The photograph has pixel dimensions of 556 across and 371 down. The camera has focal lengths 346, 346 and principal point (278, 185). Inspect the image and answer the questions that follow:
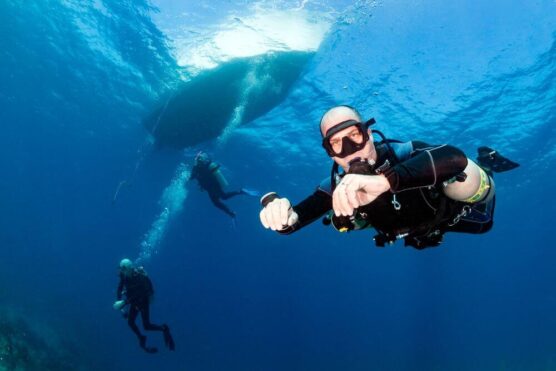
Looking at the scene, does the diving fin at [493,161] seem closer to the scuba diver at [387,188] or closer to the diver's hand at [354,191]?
the scuba diver at [387,188]

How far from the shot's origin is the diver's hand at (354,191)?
1.80 m

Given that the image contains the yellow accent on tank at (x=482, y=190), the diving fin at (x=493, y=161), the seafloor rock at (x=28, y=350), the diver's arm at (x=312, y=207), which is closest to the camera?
the yellow accent on tank at (x=482, y=190)

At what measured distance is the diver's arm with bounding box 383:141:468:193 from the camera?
196 cm

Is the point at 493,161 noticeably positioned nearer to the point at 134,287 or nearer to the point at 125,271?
the point at 125,271

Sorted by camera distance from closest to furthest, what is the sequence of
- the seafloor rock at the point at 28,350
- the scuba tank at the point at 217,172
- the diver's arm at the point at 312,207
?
the diver's arm at the point at 312,207
the scuba tank at the point at 217,172
the seafloor rock at the point at 28,350

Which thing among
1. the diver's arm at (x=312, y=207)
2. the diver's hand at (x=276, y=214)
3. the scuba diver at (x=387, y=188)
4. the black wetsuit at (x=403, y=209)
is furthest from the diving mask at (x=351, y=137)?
the diver's hand at (x=276, y=214)

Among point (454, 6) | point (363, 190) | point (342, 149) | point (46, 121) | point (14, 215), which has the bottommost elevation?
point (363, 190)

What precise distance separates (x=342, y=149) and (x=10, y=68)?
90.5 ft

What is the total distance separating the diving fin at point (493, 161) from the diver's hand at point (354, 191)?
3315 millimetres

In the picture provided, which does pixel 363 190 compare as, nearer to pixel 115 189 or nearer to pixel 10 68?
pixel 10 68

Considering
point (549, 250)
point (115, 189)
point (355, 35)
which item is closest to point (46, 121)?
point (115, 189)

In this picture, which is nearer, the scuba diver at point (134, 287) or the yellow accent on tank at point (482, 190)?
the yellow accent on tank at point (482, 190)

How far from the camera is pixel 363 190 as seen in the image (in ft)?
6.40

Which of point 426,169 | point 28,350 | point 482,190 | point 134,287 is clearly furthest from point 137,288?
point 28,350
